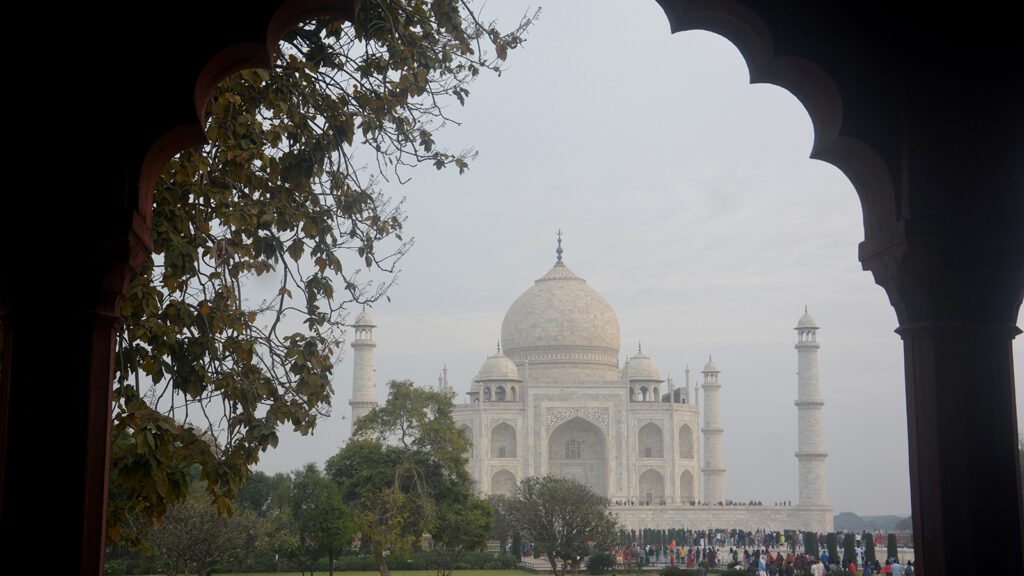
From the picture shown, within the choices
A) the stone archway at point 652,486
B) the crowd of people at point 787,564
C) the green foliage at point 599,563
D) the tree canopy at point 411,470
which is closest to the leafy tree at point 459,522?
the tree canopy at point 411,470

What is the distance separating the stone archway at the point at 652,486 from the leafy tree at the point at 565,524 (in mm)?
17740

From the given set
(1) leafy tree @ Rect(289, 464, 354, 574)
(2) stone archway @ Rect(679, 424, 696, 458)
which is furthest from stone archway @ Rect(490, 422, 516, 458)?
Result: (1) leafy tree @ Rect(289, 464, 354, 574)

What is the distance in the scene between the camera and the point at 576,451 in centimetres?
4212

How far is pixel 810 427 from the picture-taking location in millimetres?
39094

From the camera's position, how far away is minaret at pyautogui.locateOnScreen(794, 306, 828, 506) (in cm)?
3909

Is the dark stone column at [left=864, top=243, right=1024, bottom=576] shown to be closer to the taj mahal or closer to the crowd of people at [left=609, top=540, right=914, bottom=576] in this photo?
the crowd of people at [left=609, top=540, right=914, bottom=576]

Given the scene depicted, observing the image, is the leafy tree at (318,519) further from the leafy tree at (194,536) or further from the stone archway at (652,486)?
the stone archway at (652,486)

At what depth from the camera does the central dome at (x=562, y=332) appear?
43.2m

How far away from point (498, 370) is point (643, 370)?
5758 millimetres

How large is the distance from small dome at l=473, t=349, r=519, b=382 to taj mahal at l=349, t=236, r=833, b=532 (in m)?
0.05

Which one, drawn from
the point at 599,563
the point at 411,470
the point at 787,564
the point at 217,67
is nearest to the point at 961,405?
the point at 217,67

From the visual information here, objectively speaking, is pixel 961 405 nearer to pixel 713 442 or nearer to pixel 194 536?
pixel 194 536

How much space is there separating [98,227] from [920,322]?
2.26 m

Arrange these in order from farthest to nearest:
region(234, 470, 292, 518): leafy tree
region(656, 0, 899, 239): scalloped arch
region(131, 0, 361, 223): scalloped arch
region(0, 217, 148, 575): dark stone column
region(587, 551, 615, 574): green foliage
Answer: region(234, 470, 292, 518): leafy tree
region(587, 551, 615, 574): green foliage
region(656, 0, 899, 239): scalloped arch
region(131, 0, 361, 223): scalloped arch
region(0, 217, 148, 575): dark stone column
